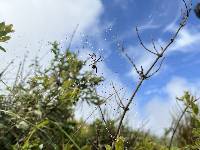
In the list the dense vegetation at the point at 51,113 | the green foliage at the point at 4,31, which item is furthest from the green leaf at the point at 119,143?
the green foliage at the point at 4,31

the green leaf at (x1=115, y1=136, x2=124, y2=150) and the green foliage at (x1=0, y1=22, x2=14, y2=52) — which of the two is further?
the green foliage at (x1=0, y1=22, x2=14, y2=52)

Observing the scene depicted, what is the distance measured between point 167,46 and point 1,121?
1.16 m

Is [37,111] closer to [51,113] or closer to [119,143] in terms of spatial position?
[51,113]

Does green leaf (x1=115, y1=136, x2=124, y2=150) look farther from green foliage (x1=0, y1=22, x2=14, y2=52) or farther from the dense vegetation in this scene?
green foliage (x1=0, y1=22, x2=14, y2=52)

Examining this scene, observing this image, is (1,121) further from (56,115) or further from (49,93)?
(49,93)

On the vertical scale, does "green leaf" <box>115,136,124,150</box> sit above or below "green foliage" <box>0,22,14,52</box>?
below

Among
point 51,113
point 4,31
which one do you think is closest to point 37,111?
point 51,113

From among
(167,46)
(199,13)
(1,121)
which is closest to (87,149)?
(1,121)

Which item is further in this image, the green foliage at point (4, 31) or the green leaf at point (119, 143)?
the green foliage at point (4, 31)

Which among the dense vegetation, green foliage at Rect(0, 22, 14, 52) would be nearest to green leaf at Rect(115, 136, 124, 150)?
the dense vegetation

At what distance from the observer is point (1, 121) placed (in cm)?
306

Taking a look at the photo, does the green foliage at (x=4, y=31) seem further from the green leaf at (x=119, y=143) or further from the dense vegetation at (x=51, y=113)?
the green leaf at (x=119, y=143)

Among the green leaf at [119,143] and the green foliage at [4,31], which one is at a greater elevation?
the green foliage at [4,31]

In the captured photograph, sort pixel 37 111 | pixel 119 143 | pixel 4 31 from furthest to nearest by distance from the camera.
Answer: pixel 37 111
pixel 4 31
pixel 119 143
